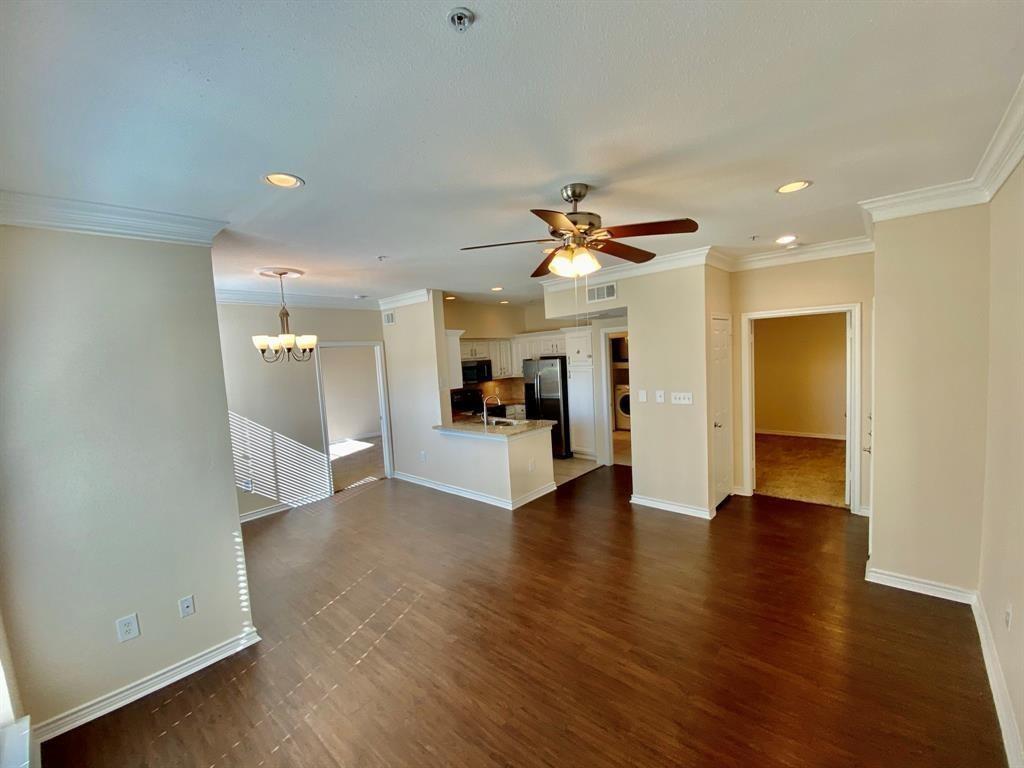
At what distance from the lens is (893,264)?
2.66 meters

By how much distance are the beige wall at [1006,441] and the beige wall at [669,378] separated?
180cm

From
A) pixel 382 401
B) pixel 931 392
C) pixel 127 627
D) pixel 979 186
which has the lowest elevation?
pixel 127 627

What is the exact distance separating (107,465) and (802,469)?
22.3ft

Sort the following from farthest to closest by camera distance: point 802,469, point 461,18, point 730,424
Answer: point 802,469, point 730,424, point 461,18

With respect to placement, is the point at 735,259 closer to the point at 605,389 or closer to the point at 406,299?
the point at 605,389

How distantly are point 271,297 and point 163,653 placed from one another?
144 inches

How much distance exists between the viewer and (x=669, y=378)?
162 inches

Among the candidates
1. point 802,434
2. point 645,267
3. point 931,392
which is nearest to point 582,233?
point 645,267

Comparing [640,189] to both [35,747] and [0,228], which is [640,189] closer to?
[0,228]

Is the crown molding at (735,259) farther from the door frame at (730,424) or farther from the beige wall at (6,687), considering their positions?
the beige wall at (6,687)

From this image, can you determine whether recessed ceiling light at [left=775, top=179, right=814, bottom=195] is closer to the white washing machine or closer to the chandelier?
the chandelier

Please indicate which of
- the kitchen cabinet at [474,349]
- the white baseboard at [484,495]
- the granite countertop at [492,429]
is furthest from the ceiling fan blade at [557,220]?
the kitchen cabinet at [474,349]

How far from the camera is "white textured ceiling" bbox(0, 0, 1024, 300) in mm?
1088

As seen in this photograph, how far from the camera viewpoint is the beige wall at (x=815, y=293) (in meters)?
3.77
